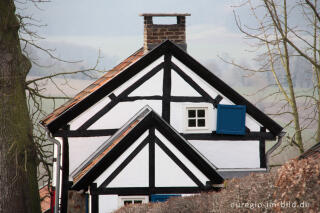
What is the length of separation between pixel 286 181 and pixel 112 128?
7715 millimetres

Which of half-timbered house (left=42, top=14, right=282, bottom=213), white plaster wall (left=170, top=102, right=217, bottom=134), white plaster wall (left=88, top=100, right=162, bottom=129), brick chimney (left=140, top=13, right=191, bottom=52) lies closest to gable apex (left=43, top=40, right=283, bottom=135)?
half-timbered house (left=42, top=14, right=282, bottom=213)

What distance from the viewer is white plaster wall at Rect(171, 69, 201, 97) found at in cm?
1609

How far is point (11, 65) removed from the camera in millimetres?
15500

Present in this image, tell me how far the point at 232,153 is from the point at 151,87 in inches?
143

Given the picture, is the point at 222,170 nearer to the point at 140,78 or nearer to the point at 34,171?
the point at 140,78

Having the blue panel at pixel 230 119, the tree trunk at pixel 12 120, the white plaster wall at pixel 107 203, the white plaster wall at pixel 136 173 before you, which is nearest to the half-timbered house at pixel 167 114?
the blue panel at pixel 230 119

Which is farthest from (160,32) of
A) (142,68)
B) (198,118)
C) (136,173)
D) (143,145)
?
(136,173)

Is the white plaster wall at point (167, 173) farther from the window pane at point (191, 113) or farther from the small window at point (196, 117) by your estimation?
the window pane at point (191, 113)

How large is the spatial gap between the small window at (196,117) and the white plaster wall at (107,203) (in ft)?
12.8

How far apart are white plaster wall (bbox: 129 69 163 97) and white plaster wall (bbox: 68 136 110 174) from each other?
179 cm

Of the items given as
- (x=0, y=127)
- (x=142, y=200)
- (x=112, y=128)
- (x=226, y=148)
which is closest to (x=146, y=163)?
(x=142, y=200)

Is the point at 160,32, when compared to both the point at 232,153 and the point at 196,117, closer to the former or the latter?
the point at 196,117

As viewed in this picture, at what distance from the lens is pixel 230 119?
1633 cm

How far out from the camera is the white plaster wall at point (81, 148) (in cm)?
1589
